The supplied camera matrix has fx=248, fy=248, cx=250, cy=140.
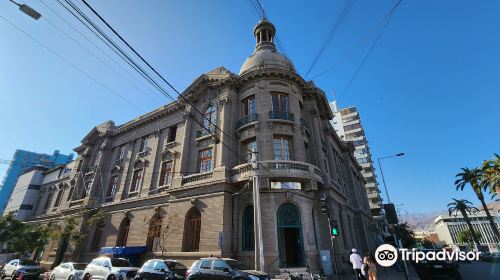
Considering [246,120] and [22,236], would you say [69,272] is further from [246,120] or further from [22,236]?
[22,236]

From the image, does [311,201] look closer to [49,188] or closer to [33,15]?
[33,15]

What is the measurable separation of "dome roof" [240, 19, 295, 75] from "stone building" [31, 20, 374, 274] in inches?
4.8

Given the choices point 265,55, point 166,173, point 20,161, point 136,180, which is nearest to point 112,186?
point 136,180

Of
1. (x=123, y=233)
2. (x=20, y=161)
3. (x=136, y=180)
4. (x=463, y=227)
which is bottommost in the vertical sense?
(x=123, y=233)

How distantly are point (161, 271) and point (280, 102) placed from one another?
643 inches

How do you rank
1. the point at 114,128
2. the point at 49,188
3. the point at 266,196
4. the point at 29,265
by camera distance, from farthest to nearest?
the point at 49,188 → the point at 114,128 → the point at 29,265 → the point at 266,196

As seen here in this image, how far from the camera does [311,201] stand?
20047 millimetres

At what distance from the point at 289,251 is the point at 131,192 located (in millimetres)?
18191

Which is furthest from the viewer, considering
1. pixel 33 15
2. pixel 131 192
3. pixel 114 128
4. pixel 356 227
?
pixel 114 128

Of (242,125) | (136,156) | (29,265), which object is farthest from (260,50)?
(29,265)

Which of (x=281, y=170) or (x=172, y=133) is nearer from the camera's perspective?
(x=281, y=170)

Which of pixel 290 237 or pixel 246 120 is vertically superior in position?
pixel 246 120

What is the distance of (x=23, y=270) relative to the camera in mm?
20297

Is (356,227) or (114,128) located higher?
(114,128)
